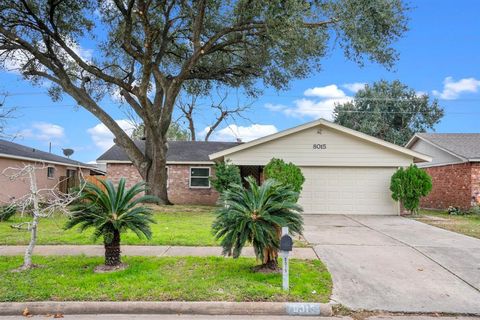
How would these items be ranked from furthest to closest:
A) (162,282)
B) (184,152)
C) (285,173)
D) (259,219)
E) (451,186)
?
(184,152) → (451,186) → (285,173) → (259,219) → (162,282)

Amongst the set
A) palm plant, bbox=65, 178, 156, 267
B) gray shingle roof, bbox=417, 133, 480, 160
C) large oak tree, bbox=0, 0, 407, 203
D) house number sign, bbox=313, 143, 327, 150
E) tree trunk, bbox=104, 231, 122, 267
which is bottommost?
tree trunk, bbox=104, 231, 122, 267

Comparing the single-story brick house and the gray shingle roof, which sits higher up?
the gray shingle roof

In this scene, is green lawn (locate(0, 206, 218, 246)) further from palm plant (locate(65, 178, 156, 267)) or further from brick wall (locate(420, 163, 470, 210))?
brick wall (locate(420, 163, 470, 210))

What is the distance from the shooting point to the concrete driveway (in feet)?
17.0

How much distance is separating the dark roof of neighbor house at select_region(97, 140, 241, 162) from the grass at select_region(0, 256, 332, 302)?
568 inches

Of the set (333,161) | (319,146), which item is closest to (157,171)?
(319,146)

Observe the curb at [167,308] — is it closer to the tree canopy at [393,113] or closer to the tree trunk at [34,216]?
the tree trunk at [34,216]

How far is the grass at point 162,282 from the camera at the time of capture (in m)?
5.11

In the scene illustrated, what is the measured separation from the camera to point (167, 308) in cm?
489

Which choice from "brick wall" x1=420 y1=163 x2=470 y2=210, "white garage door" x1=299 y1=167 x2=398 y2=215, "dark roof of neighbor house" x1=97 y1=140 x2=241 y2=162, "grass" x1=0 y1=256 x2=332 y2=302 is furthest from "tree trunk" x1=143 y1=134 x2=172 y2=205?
"brick wall" x1=420 y1=163 x2=470 y2=210

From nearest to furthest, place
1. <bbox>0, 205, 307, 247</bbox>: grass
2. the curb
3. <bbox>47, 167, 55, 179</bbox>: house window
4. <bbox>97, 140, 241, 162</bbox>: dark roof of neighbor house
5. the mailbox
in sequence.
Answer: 1. the curb
2. the mailbox
3. <bbox>0, 205, 307, 247</bbox>: grass
4. <bbox>97, 140, 241, 162</bbox>: dark roof of neighbor house
5. <bbox>47, 167, 55, 179</bbox>: house window

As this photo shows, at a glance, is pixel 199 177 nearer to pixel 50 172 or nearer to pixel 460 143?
pixel 50 172

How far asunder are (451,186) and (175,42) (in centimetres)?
1566

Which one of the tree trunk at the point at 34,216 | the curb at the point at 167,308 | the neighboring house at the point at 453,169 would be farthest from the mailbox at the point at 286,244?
the neighboring house at the point at 453,169
